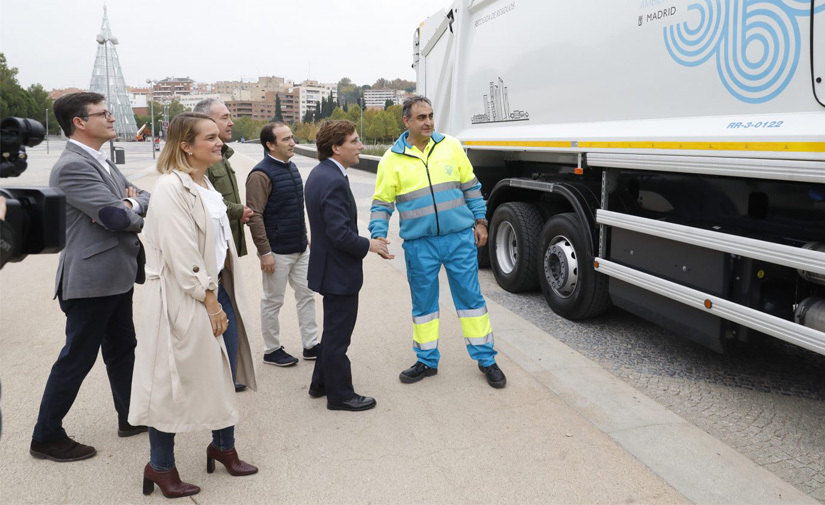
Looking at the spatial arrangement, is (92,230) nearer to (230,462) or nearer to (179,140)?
(179,140)

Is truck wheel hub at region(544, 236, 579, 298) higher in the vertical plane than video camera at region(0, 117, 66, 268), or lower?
lower

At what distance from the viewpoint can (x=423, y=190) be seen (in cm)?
440

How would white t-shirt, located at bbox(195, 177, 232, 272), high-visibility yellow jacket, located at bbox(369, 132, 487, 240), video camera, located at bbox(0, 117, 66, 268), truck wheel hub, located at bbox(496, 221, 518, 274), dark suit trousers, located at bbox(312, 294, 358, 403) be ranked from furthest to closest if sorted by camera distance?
truck wheel hub, located at bbox(496, 221, 518, 274) → high-visibility yellow jacket, located at bbox(369, 132, 487, 240) → dark suit trousers, located at bbox(312, 294, 358, 403) → white t-shirt, located at bbox(195, 177, 232, 272) → video camera, located at bbox(0, 117, 66, 268)

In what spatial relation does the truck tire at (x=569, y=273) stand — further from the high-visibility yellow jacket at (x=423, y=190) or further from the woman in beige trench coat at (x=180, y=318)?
the woman in beige trench coat at (x=180, y=318)

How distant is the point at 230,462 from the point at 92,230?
1.31 metres

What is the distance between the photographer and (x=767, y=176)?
340cm

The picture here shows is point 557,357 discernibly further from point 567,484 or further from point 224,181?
point 224,181

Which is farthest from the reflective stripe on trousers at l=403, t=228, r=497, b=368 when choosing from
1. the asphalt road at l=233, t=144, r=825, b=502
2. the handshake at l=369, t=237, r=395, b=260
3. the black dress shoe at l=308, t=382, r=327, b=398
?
the asphalt road at l=233, t=144, r=825, b=502

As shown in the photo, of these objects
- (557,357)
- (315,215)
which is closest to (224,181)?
(315,215)

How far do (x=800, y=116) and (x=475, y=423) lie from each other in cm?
233

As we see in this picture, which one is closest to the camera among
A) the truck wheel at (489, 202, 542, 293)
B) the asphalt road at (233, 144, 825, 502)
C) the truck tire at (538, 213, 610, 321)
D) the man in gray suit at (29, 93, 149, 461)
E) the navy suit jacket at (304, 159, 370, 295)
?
the man in gray suit at (29, 93, 149, 461)

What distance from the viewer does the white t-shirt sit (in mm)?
3049

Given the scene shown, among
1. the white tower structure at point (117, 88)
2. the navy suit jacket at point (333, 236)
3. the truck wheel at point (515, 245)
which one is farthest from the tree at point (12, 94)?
the navy suit jacket at point (333, 236)

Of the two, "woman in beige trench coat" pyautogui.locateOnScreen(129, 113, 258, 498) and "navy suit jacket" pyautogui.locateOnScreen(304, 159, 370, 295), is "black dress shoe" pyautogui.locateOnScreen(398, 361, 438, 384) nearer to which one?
"navy suit jacket" pyautogui.locateOnScreen(304, 159, 370, 295)
